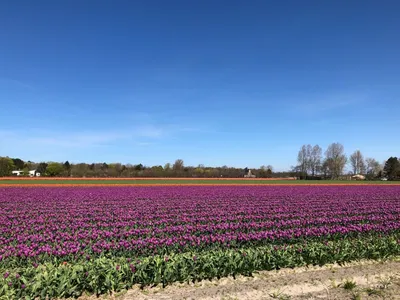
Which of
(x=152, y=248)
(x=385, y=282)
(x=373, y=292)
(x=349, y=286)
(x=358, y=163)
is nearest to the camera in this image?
(x=373, y=292)

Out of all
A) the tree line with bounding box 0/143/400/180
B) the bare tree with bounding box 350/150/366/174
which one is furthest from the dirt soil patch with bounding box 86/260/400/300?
the bare tree with bounding box 350/150/366/174

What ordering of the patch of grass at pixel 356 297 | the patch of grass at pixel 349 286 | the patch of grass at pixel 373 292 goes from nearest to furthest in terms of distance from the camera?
the patch of grass at pixel 356 297 < the patch of grass at pixel 373 292 < the patch of grass at pixel 349 286

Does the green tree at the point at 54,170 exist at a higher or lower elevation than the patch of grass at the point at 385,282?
higher

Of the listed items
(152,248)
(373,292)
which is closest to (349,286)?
(373,292)

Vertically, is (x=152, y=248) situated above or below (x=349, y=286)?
above

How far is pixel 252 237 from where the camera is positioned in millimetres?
11031

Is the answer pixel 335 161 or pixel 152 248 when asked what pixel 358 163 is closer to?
pixel 335 161

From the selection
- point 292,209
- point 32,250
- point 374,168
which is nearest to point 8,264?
point 32,250

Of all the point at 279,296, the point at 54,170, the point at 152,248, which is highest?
the point at 54,170

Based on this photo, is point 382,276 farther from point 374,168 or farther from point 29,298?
point 374,168

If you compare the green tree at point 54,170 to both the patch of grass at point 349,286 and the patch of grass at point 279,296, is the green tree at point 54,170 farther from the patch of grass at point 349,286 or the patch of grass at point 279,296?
the patch of grass at point 349,286

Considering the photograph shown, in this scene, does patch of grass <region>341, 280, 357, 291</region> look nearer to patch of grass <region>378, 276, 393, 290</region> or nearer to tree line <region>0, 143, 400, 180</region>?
patch of grass <region>378, 276, 393, 290</region>

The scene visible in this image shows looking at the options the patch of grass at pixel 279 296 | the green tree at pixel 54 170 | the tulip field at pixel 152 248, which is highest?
the green tree at pixel 54 170

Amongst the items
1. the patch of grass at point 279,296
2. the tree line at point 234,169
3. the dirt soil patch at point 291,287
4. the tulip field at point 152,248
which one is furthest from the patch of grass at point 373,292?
the tree line at point 234,169
